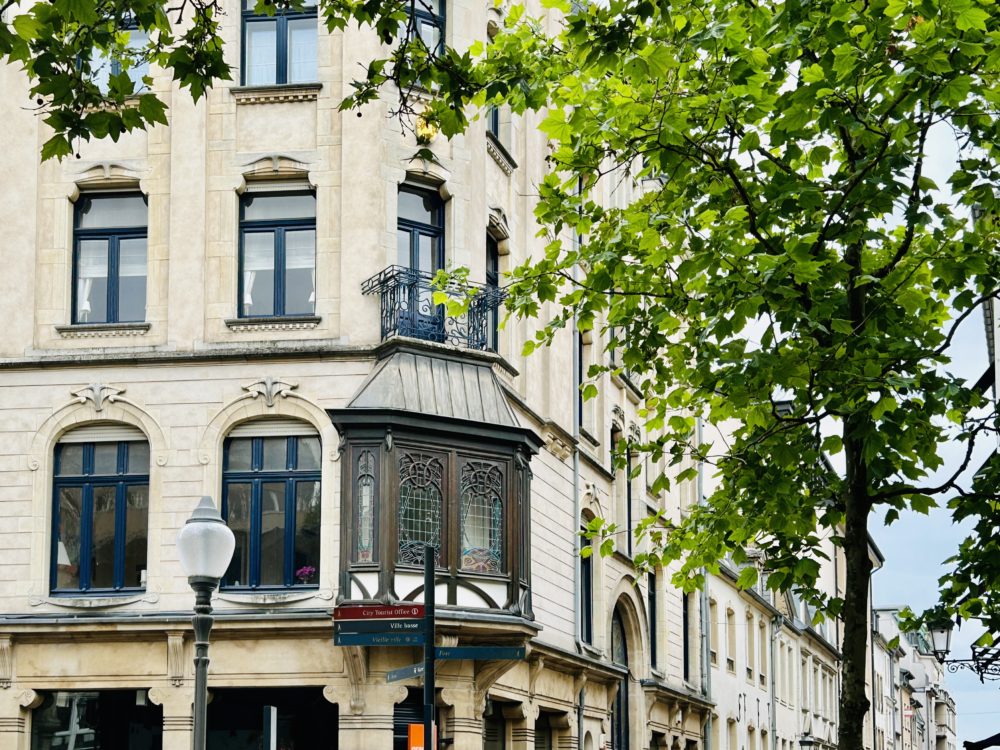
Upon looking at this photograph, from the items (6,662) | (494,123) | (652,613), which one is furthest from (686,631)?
(6,662)

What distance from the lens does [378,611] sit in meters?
24.8

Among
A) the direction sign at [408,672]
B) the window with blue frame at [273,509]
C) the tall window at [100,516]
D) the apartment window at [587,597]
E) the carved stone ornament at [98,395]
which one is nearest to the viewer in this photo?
the direction sign at [408,672]

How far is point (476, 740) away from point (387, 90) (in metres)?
10.2

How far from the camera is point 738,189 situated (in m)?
16.3

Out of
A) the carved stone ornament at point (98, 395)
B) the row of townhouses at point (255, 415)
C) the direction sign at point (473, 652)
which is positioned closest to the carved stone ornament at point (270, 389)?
the row of townhouses at point (255, 415)

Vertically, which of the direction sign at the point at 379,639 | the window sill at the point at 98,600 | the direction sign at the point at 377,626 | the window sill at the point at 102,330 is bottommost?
the direction sign at the point at 379,639

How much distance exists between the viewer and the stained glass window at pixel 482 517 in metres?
26.6

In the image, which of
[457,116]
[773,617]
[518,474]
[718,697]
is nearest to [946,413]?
[457,116]

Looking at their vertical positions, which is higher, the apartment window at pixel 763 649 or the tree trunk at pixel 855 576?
the apartment window at pixel 763 649

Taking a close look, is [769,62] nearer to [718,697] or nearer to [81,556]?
[81,556]

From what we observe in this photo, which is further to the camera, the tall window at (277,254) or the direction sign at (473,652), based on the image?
the tall window at (277,254)

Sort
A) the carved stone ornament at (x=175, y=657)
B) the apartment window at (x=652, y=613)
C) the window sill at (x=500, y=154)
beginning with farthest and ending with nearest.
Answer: the apartment window at (x=652, y=613) → the window sill at (x=500, y=154) → the carved stone ornament at (x=175, y=657)

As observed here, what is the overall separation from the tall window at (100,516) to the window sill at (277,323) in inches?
91.4

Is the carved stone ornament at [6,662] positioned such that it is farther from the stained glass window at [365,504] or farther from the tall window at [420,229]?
the tall window at [420,229]
